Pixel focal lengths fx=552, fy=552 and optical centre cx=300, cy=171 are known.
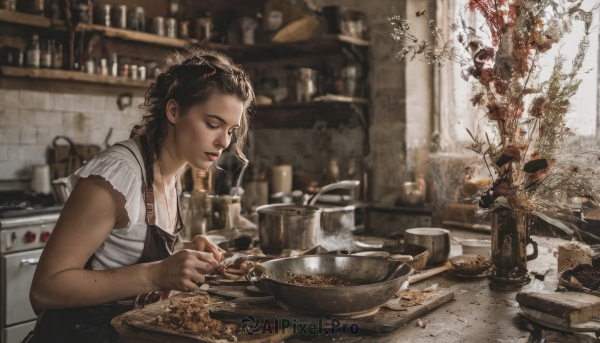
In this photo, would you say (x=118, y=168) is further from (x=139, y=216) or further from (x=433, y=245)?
(x=433, y=245)

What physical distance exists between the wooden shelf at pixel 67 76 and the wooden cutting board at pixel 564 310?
148 inches

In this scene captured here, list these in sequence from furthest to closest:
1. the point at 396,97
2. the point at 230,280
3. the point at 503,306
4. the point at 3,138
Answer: the point at 396,97, the point at 3,138, the point at 230,280, the point at 503,306

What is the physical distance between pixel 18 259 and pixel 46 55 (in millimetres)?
1630

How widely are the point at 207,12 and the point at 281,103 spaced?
1.25 metres

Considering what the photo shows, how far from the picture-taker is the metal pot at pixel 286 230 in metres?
2.39

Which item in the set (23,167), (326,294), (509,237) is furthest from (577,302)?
(23,167)

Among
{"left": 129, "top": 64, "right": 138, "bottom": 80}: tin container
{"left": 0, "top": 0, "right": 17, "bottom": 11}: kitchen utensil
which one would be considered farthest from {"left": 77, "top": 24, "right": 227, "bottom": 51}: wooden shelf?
{"left": 0, "top": 0, "right": 17, "bottom": 11}: kitchen utensil

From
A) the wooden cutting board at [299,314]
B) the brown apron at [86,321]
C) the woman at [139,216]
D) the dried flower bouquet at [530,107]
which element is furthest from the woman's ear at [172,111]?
the dried flower bouquet at [530,107]

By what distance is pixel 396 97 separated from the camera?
4.73 meters

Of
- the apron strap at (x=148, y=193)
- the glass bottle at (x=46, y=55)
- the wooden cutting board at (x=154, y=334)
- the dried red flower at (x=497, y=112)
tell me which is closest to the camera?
the wooden cutting board at (x=154, y=334)

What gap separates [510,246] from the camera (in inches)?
81.3

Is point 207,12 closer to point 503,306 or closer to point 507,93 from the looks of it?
point 507,93

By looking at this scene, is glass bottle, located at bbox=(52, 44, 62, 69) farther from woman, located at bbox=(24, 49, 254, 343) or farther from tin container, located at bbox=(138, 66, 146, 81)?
woman, located at bbox=(24, 49, 254, 343)

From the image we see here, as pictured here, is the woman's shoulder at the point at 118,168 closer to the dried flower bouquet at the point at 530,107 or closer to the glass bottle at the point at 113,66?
the dried flower bouquet at the point at 530,107
